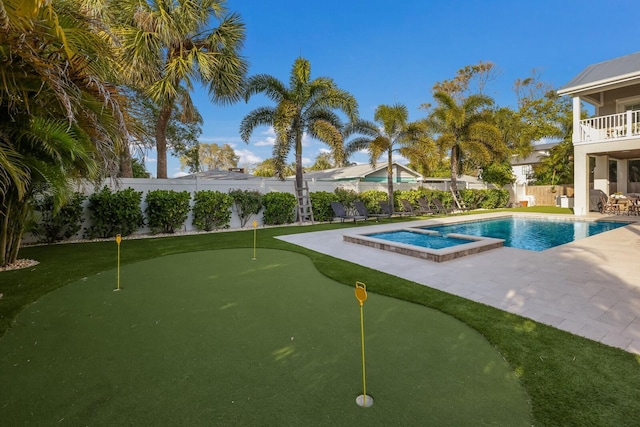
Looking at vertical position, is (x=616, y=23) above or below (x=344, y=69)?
above

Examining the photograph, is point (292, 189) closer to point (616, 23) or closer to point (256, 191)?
point (256, 191)

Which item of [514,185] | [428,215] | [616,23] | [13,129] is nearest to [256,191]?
[13,129]

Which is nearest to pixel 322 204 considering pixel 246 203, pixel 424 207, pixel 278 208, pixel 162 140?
pixel 278 208

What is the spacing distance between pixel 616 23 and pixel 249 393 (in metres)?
29.0

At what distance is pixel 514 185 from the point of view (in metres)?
25.2

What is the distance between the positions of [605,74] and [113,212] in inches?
889

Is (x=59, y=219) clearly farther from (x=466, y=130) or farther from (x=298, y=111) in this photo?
(x=466, y=130)

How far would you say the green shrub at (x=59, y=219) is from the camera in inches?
358

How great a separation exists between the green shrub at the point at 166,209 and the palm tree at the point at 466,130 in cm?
1541

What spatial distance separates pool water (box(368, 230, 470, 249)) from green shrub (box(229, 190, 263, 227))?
18.0 ft

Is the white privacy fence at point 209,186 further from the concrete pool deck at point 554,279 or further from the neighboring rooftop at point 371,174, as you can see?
the concrete pool deck at point 554,279

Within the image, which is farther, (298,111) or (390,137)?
(390,137)

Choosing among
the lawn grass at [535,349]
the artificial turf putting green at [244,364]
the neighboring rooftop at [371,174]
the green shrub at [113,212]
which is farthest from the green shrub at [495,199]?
the green shrub at [113,212]

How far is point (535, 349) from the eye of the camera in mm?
2996
